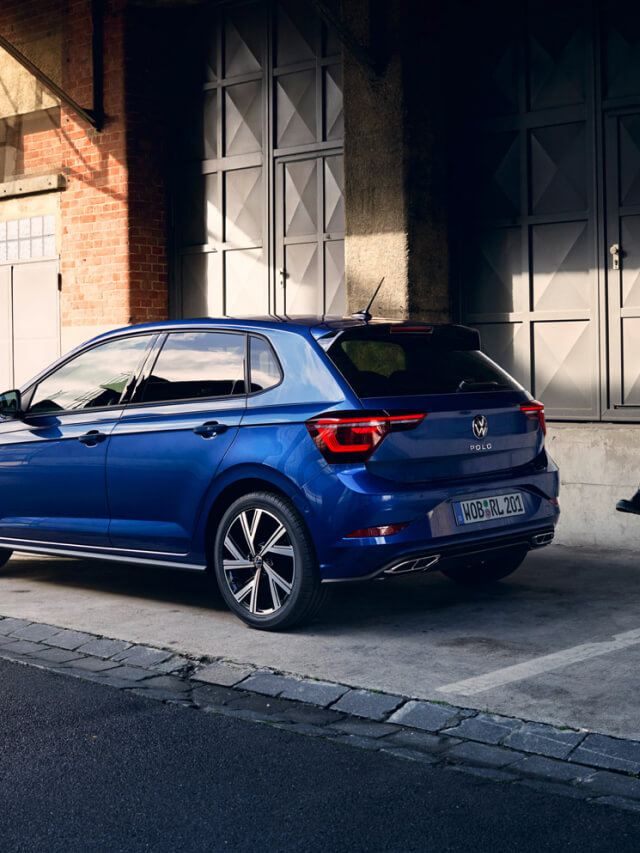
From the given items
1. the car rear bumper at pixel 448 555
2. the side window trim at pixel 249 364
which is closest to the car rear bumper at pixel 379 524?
the car rear bumper at pixel 448 555

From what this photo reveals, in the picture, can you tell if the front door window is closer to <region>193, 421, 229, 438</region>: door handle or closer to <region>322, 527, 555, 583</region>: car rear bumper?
<region>193, 421, 229, 438</region>: door handle

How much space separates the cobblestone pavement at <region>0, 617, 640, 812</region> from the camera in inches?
183

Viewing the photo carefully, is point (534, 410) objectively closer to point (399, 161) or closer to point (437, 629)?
point (437, 629)

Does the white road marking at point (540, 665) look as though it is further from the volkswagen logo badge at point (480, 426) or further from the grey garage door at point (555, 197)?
the grey garage door at point (555, 197)

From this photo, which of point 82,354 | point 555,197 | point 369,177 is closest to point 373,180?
point 369,177

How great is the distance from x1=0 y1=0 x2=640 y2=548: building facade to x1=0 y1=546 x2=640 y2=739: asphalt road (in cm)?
211

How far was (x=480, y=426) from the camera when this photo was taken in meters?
7.06

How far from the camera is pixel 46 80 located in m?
13.3

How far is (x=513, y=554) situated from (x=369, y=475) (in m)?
1.85

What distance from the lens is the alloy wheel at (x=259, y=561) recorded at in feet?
22.7

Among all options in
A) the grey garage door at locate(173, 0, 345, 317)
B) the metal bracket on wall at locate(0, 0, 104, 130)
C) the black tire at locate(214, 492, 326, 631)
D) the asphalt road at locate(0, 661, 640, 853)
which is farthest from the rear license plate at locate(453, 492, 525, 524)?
the metal bracket on wall at locate(0, 0, 104, 130)

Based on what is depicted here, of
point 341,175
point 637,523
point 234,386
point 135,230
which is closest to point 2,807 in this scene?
point 234,386

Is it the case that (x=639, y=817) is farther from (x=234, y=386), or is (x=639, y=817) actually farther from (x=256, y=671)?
(x=234, y=386)

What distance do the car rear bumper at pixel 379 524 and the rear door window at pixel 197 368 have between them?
0.99 m
